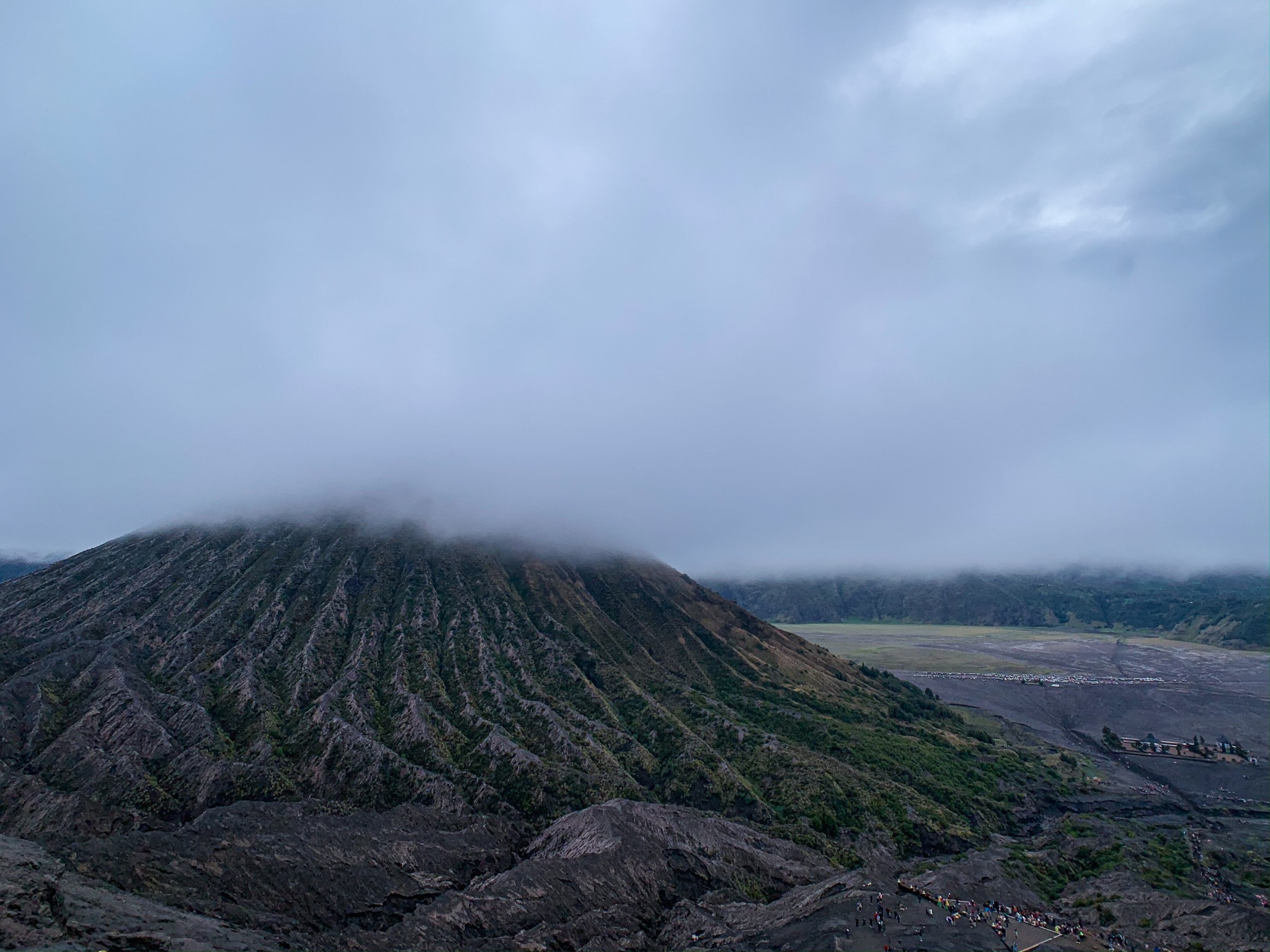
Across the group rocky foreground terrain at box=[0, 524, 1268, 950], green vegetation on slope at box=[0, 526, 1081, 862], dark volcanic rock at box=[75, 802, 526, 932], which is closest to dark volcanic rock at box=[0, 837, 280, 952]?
rocky foreground terrain at box=[0, 524, 1268, 950]

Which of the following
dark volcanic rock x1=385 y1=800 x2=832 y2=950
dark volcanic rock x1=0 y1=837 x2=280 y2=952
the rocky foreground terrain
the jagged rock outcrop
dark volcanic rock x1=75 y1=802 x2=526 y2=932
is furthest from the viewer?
the jagged rock outcrop

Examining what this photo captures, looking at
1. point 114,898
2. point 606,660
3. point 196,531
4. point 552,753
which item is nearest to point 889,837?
point 552,753

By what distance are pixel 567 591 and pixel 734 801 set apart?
94.6 metres

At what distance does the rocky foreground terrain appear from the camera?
235 ft

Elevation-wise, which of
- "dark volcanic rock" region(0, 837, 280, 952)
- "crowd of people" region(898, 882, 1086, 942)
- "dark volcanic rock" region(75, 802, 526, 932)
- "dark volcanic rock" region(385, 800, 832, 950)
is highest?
"dark volcanic rock" region(0, 837, 280, 952)

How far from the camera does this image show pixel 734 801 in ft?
352

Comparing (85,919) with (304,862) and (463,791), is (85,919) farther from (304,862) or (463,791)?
(463,791)

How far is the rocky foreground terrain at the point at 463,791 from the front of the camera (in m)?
71.8

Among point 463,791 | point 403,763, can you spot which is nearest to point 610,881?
point 463,791

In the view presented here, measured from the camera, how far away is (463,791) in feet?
325

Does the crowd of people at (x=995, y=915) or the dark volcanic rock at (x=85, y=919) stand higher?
the dark volcanic rock at (x=85, y=919)

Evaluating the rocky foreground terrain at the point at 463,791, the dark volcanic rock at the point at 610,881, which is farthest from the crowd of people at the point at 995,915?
the dark volcanic rock at the point at 610,881

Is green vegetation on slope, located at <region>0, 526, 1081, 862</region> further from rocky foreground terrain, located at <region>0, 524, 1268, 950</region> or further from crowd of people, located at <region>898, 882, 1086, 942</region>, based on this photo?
crowd of people, located at <region>898, 882, 1086, 942</region>

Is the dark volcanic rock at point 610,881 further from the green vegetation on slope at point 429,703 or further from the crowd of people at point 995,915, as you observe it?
the crowd of people at point 995,915
